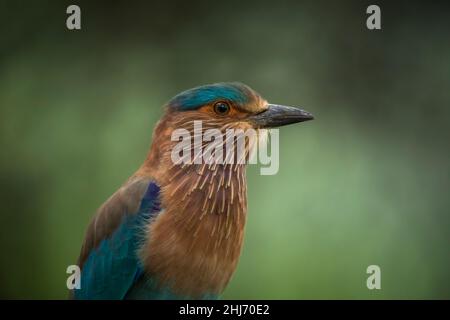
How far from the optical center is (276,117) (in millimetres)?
2670

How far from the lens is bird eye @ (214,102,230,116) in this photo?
2.63m

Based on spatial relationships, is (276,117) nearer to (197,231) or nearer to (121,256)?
(197,231)

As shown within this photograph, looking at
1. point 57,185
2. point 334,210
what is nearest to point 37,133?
point 57,185

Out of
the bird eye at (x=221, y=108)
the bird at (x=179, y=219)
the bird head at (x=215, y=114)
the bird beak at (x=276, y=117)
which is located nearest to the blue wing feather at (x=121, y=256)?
the bird at (x=179, y=219)

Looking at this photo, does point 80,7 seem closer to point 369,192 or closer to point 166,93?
point 166,93

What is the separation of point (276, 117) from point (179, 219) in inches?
22.8

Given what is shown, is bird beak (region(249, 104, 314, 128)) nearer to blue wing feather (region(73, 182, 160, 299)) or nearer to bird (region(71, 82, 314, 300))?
bird (region(71, 82, 314, 300))

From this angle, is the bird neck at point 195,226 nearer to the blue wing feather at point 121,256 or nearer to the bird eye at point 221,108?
the blue wing feather at point 121,256

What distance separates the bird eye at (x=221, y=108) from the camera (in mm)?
2633

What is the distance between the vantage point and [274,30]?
173 inches

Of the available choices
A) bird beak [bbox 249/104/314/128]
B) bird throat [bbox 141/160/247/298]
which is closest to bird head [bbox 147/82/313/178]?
bird beak [bbox 249/104/314/128]

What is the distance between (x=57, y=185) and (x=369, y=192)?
1.87m

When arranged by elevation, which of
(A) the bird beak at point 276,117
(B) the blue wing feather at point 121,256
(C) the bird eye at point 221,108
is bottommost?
(B) the blue wing feather at point 121,256

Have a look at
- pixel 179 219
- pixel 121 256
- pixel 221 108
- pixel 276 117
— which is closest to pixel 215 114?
pixel 221 108
